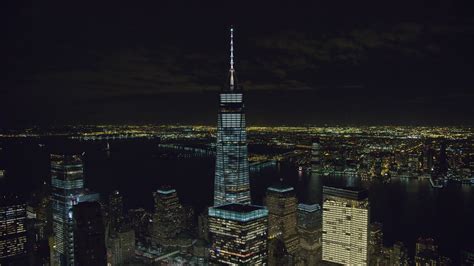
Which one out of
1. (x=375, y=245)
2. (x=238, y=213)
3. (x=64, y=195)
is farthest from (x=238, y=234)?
(x=64, y=195)

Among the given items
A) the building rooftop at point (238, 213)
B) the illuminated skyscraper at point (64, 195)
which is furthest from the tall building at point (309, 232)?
the illuminated skyscraper at point (64, 195)

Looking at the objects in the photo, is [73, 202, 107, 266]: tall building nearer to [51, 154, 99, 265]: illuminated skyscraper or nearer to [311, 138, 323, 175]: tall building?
[51, 154, 99, 265]: illuminated skyscraper

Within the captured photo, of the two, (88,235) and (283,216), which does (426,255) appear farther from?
(88,235)

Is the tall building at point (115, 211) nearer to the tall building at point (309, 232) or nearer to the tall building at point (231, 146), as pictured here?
the tall building at point (231, 146)

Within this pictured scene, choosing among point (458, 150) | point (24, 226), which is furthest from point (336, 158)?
point (24, 226)

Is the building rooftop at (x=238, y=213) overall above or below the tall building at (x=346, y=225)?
above

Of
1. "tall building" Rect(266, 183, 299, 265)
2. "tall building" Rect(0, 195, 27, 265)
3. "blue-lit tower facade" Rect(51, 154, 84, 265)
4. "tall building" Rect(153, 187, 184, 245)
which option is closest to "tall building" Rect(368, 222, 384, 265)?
"tall building" Rect(266, 183, 299, 265)

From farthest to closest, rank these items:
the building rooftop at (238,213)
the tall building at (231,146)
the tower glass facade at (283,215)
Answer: the tall building at (231,146), the tower glass facade at (283,215), the building rooftop at (238,213)

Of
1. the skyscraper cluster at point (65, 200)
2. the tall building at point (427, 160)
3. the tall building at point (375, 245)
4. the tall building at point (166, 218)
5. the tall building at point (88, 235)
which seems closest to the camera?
the tall building at point (88, 235)

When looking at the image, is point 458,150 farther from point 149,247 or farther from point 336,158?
point 149,247
